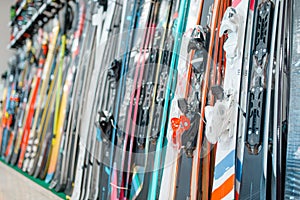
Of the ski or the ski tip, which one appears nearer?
the ski

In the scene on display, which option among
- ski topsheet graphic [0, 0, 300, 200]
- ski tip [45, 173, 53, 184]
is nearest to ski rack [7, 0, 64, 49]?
ski topsheet graphic [0, 0, 300, 200]

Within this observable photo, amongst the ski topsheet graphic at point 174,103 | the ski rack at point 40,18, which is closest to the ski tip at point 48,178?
the ski topsheet graphic at point 174,103

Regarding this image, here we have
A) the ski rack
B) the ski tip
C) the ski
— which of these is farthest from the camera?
the ski rack

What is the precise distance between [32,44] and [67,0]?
0.90 m

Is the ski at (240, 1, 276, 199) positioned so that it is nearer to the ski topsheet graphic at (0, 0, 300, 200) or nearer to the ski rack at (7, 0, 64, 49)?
the ski topsheet graphic at (0, 0, 300, 200)

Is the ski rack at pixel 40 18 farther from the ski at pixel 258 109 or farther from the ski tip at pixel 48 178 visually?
the ski at pixel 258 109

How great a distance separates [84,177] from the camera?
6.81ft

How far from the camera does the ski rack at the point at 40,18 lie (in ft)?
10.5

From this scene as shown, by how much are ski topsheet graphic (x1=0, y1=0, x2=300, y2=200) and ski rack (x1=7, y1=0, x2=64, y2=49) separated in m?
0.40

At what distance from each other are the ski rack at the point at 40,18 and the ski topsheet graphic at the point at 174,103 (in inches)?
15.8

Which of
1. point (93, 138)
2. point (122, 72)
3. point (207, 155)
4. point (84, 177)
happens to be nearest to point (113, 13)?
point (122, 72)

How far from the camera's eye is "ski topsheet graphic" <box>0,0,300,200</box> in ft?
3.78

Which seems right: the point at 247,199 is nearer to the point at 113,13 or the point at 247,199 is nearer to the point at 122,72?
the point at 122,72

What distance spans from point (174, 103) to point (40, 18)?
243 centimetres
